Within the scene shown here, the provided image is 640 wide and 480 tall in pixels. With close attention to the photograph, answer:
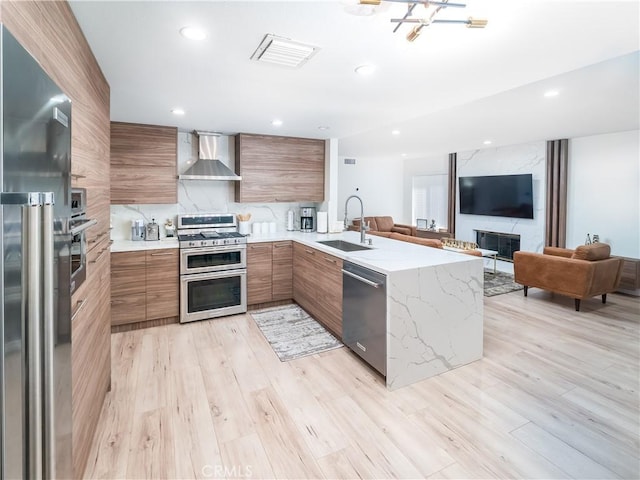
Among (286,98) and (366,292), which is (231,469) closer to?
(366,292)

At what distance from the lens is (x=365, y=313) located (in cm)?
279

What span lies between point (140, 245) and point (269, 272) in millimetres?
1510

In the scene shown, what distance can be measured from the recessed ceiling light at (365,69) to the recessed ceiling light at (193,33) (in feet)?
3.22

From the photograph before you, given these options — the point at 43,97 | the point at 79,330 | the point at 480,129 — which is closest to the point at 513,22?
the point at 43,97

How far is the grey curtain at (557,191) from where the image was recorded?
19.4 feet

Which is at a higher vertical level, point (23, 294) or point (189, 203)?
point (189, 203)

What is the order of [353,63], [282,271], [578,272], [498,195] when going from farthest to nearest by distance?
[498,195] → [282,271] → [578,272] → [353,63]

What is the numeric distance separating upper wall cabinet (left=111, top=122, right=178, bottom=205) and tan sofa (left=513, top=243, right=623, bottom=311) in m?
4.96

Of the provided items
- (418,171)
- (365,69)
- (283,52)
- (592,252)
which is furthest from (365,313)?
(418,171)

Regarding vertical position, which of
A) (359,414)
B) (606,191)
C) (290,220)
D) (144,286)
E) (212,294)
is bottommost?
(359,414)

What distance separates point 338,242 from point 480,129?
296cm

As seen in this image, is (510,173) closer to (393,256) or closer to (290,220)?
(290,220)

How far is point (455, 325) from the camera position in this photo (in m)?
2.80

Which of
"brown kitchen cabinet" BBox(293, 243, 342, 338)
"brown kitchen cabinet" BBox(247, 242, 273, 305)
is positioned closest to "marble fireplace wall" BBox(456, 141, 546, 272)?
"brown kitchen cabinet" BBox(293, 243, 342, 338)
